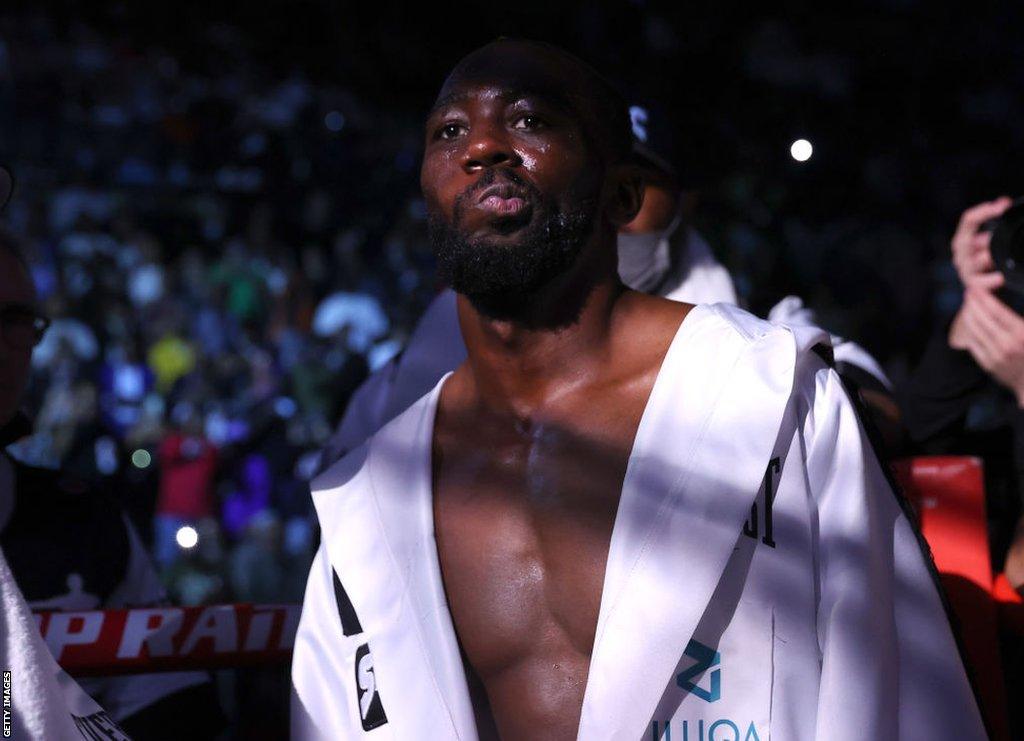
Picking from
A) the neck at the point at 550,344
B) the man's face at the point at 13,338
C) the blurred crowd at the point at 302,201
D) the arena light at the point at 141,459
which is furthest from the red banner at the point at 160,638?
the arena light at the point at 141,459

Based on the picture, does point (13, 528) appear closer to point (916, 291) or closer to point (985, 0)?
point (916, 291)

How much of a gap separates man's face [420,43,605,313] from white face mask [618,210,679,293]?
2.66ft

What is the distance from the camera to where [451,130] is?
2.10 m

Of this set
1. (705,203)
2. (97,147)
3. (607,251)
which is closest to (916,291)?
(705,203)

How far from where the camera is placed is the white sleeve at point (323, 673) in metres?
1.99

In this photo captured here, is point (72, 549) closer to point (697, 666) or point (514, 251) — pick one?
point (514, 251)

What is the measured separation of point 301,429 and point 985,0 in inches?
200

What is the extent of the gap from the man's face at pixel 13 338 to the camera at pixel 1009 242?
6.21 feet

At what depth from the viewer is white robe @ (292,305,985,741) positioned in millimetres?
1710

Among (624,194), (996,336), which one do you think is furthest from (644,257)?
(996,336)

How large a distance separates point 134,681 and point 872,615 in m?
1.59

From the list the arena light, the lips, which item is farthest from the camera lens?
the arena light

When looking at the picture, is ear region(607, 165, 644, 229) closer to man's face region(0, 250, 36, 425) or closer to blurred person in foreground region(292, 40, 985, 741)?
blurred person in foreground region(292, 40, 985, 741)

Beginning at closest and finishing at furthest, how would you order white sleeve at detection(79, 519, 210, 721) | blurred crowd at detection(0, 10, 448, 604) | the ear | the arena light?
the ear → white sleeve at detection(79, 519, 210, 721) → the arena light → blurred crowd at detection(0, 10, 448, 604)
